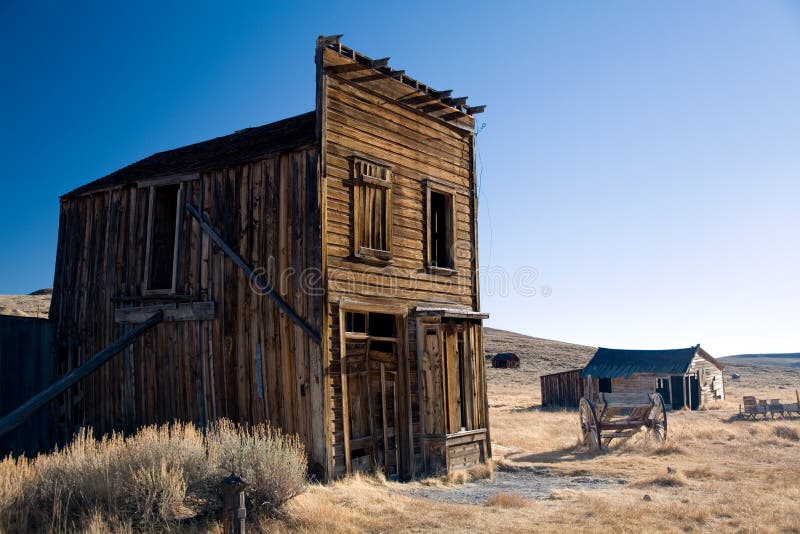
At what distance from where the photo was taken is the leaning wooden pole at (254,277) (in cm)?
1097

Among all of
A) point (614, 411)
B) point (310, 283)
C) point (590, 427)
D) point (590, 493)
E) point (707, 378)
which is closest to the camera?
point (590, 493)

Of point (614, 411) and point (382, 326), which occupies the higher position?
point (382, 326)

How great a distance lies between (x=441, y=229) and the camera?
14773 mm

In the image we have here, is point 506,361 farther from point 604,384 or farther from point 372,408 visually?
point 372,408

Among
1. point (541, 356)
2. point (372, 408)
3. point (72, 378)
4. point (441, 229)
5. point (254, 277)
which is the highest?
point (441, 229)

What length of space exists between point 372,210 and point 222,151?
3522 mm

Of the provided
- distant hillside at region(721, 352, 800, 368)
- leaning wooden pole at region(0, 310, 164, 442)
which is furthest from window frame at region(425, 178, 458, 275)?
distant hillside at region(721, 352, 800, 368)

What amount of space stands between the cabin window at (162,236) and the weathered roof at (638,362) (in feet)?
83.3

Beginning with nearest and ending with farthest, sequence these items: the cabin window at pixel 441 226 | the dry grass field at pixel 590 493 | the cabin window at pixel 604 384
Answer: the dry grass field at pixel 590 493, the cabin window at pixel 441 226, the cabin window at pixel 604 384

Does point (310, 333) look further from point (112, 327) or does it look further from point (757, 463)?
point (757, 463)

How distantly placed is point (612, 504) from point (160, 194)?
10.2 meters

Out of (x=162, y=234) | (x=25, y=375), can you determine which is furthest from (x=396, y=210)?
(x=25, y=375)

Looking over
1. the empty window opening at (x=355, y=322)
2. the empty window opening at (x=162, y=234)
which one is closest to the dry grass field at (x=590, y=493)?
the empty window opening at (x=355, y=322)

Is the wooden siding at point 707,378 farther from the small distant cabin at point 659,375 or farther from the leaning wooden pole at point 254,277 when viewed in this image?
the leaning wooden pole at point 254,277
